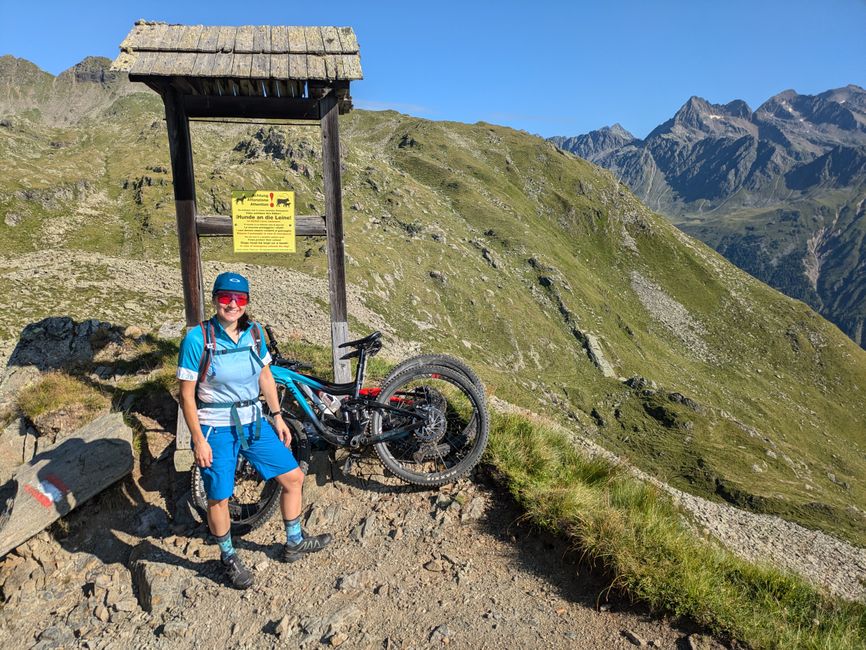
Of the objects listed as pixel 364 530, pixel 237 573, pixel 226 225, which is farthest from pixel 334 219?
pixel 237 573

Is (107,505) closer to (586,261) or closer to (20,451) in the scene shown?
(20,451)

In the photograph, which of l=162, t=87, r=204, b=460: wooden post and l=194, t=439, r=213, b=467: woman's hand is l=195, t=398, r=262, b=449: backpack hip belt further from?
l=162, t=87, r=204, b=460: wooden post

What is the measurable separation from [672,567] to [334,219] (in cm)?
629

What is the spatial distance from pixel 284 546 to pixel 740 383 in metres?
103

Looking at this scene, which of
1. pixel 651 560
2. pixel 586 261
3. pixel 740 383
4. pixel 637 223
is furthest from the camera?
pixel 637 223

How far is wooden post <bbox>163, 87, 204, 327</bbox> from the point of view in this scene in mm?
6762

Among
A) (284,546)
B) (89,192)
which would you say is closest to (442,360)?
(284,546)

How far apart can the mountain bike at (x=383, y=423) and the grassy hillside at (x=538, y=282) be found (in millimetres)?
17537

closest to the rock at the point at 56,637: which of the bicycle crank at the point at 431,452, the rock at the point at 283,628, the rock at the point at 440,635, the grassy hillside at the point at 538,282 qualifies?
the rock at the point at 283,628

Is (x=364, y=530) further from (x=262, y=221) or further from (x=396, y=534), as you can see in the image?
(x=262, y=221)

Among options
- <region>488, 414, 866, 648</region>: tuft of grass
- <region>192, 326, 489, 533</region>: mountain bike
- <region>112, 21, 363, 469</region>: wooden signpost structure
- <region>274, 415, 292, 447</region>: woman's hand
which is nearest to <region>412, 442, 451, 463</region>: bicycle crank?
<region>192, 326, 489, 533</region>: mountain bike

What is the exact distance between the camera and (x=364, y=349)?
6562 millimetres

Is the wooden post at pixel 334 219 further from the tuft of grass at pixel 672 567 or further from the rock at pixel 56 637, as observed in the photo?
the rock at pixel 56 637

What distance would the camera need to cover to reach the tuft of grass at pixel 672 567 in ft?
13.9
